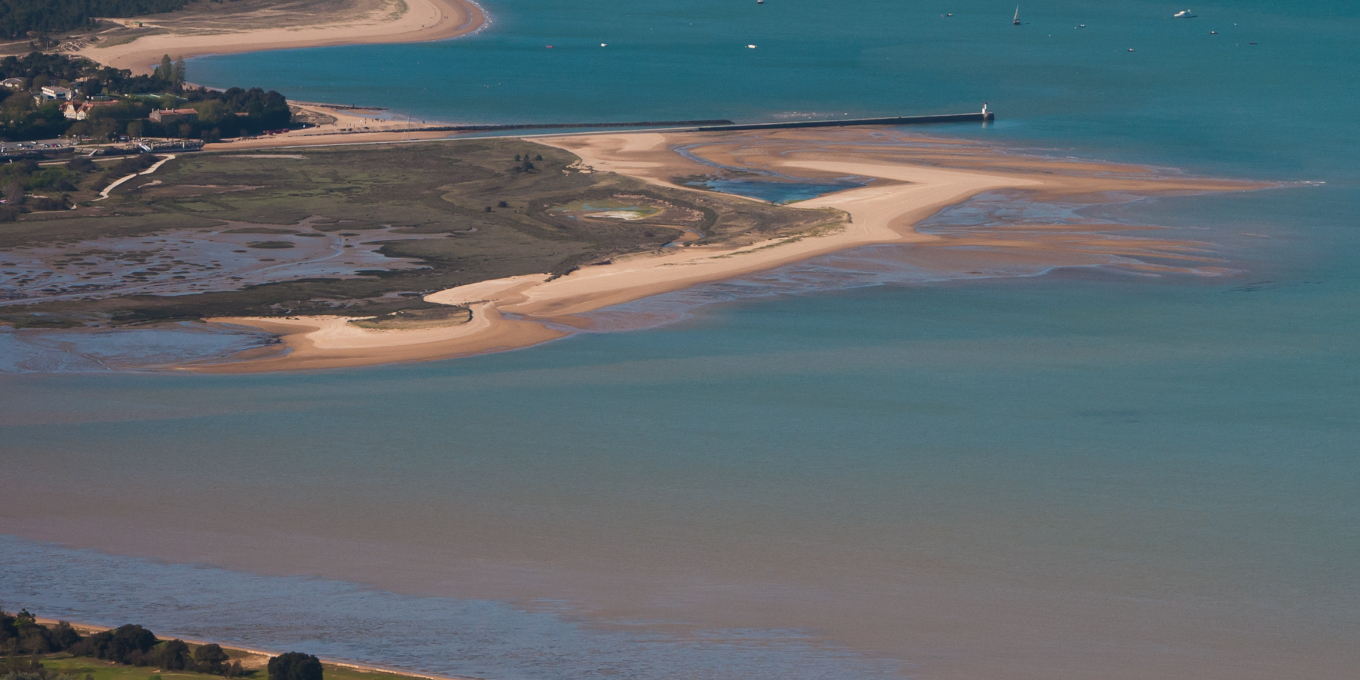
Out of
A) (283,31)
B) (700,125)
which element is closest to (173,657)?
(700,125)

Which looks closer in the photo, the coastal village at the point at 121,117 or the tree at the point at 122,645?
the tree at the point at 122,645

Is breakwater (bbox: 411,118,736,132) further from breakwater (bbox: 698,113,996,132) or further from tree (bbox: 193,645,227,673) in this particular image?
tree (bbox: 193,645,227,673)

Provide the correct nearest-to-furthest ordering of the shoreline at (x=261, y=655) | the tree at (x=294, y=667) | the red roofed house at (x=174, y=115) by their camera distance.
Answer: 1. the tree at (x=294, y=667)
2. the shoreline at (x=261, y=655)
3. the red roofed house at (x=174, y=115)

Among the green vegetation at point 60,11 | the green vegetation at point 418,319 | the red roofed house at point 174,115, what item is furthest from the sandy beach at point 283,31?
the green vegetation at point 418,319

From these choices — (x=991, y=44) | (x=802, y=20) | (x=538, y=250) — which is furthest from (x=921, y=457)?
(x=802, y=20)

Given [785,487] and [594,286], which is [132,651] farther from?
[594,286]

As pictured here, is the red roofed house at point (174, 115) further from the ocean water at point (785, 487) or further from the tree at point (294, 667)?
the tree at point (294, 667)
